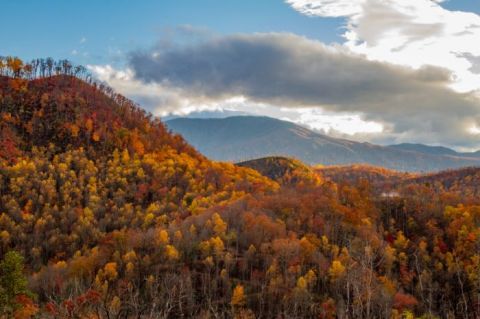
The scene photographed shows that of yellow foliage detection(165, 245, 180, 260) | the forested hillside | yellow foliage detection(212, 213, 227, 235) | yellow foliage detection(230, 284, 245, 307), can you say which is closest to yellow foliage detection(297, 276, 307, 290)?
the forested hillside

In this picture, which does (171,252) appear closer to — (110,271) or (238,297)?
(110,271)

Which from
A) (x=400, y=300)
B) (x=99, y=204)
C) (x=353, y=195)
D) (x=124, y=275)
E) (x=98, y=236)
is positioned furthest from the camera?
(x=99, y=204)

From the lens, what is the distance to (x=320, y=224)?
516 ft

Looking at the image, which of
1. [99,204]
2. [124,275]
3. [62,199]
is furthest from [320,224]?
[62,199]

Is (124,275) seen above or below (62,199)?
below

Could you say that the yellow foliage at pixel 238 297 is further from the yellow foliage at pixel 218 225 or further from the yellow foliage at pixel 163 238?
the yellow foliage at pixel 218 225

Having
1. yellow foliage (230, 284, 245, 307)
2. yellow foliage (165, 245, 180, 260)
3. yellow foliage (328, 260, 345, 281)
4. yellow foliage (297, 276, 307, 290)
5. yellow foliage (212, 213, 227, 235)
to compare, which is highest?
yellow foliage (212, 213, 227, 235)

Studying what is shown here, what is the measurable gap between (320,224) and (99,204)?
101 m

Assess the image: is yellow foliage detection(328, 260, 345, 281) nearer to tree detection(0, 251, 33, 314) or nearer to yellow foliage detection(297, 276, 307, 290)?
yellow foliage detection(297, 276, 307, 290)

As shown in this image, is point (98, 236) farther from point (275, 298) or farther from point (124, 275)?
point (275, 298)

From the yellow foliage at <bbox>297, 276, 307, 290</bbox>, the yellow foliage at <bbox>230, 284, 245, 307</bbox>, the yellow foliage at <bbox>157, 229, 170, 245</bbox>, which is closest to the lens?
the yellow foliage at <bbox>230, 284, 245, 307</bbox>

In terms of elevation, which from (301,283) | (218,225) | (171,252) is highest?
(218,225)

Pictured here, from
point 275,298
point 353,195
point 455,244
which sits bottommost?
point 275,298

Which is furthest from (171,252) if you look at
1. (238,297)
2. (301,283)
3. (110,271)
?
(301,283)
